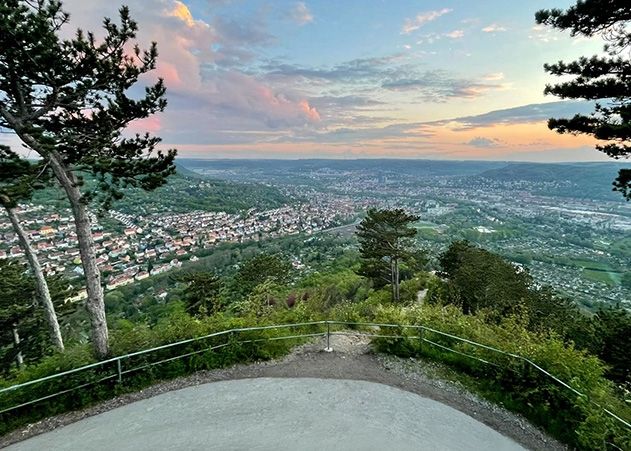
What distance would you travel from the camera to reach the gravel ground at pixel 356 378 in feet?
18.0

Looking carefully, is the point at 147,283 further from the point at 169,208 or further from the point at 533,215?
the point at 533,215

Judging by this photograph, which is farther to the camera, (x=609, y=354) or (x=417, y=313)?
(x=609, y=354)

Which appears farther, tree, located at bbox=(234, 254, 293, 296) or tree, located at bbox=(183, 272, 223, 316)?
tree, located at bbox=(234, 254, 293, 296)

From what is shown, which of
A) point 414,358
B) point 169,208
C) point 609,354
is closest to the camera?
point 414,358

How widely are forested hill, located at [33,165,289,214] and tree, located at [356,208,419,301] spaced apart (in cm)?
8564

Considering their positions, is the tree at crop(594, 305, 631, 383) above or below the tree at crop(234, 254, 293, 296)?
below

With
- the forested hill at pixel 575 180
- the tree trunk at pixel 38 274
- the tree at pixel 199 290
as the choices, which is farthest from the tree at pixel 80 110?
the forested hill at pixel 575 180

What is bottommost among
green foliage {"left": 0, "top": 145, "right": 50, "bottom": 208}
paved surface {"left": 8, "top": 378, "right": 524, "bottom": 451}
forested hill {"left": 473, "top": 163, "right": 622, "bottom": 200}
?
forested hill {"left": 473, "top": 163, "right": 622, "bottom": 200}

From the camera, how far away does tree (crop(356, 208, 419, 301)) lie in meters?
22.2

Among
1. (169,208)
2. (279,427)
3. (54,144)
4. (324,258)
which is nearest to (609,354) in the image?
(279,427)

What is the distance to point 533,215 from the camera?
109750mm

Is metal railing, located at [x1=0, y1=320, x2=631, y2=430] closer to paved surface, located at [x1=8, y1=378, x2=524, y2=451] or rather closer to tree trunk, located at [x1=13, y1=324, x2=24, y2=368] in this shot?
paved surface, located at [x1=8, y1=378, x2=524, y2=451]

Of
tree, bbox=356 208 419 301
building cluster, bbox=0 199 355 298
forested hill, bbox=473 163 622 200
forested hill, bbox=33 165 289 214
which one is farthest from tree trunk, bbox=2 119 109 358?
forested hill, bbox=473 163 622 200

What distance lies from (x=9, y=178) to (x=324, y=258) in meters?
52.9
